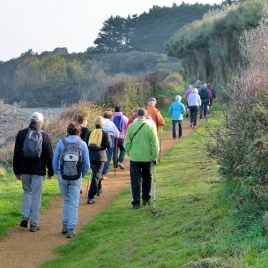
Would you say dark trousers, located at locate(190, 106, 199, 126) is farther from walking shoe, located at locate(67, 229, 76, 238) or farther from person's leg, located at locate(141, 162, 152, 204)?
walking shoe, located at locate(67, 229, 76, 238)

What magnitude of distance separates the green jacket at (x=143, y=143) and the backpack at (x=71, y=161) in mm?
1680

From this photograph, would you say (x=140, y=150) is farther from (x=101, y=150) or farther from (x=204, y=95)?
(x=204, y=95)

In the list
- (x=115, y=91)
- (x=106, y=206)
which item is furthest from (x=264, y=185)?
(x=115, y=91)

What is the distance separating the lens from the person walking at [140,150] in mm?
10727

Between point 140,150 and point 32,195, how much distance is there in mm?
2388

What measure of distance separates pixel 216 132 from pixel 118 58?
267 ft

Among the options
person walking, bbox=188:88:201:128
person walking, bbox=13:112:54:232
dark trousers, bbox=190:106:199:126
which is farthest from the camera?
dark trousers, bbox=190:106:199:126

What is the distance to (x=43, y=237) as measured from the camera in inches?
376

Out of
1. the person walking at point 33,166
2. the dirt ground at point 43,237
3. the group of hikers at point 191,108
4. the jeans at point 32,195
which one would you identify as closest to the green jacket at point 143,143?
the dirt ground at point 43,237

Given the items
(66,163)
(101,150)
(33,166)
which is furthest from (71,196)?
(101,150)

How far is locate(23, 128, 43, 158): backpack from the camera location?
9498mm

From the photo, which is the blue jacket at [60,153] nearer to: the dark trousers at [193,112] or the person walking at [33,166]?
the person walking at [33,166]

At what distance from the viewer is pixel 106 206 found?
11.8m

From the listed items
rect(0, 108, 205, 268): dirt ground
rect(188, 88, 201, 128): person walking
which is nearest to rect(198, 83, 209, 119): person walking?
rect(188, 88, 201, 128): person walking
